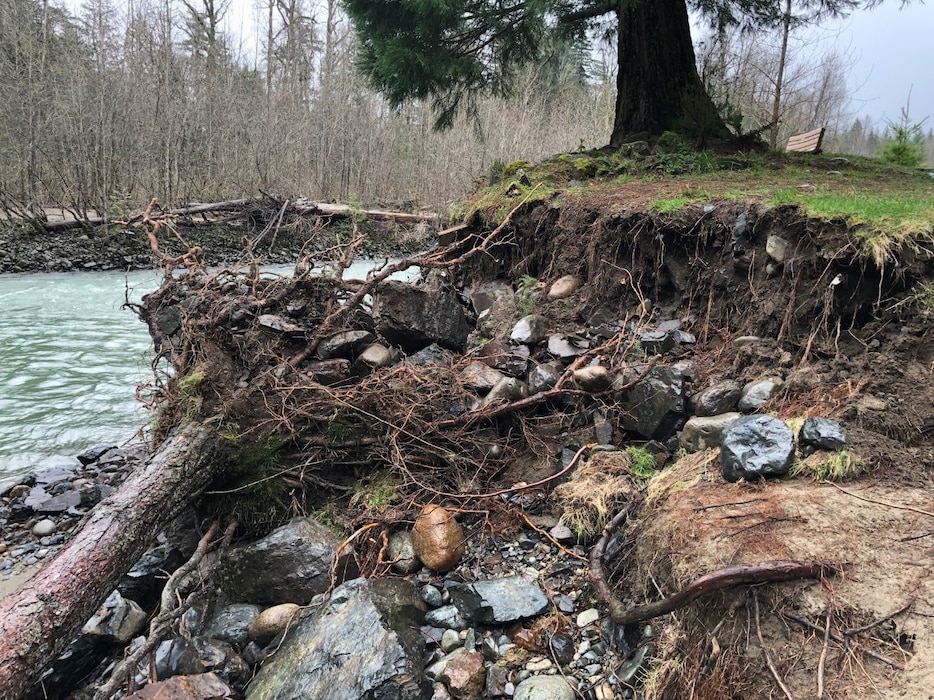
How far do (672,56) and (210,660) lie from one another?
7.75m

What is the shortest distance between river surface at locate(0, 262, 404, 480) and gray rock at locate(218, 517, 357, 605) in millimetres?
1727

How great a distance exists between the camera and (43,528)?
4219mm

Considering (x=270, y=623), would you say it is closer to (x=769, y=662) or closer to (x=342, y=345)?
(x=342, y=345)

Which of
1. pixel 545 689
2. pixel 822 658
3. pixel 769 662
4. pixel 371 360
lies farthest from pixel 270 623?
pixel 822 658

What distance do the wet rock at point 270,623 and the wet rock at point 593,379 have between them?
6.88 ft

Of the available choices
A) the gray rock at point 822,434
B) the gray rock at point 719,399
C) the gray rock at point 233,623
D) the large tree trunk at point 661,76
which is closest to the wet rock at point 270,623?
the gray rock at point 233,623

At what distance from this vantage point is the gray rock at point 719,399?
3.28 meters

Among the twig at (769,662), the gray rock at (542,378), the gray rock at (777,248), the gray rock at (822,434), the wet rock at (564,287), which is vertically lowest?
the twig at (769,662)

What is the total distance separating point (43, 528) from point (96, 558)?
2143mm

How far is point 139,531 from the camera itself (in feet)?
9.40

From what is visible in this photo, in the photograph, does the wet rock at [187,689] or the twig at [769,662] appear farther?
the wet rock at [187,689]

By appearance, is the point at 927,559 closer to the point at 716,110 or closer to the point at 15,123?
the point at 716,110

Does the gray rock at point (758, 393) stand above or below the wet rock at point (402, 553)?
above

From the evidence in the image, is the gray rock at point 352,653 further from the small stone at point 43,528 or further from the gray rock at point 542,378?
the small stone at point 43,528
